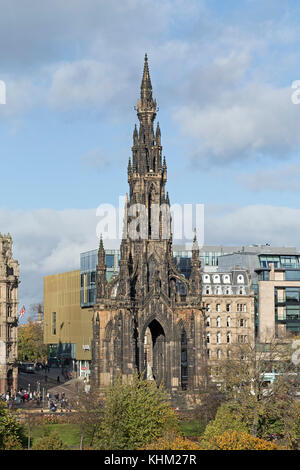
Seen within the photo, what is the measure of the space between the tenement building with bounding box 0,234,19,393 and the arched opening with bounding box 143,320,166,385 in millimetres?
20939

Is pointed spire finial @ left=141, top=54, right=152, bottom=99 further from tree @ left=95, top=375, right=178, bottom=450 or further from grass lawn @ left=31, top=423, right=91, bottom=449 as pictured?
tree @ left=95, top=375, right=178, bottom=450

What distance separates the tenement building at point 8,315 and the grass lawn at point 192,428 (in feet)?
116

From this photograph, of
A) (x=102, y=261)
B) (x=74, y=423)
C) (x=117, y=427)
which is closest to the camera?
(x=117, y=427)

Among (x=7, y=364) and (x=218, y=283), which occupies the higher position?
(x=218, y=283)

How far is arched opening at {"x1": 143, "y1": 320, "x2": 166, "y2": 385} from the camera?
115m

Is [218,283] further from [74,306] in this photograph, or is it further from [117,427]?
[117,427]

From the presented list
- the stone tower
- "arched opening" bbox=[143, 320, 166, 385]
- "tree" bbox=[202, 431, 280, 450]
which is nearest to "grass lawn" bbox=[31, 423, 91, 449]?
the stone tower

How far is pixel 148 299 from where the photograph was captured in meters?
113

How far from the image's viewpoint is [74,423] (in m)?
92.8

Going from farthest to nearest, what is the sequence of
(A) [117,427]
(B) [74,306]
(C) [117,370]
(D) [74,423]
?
1. (B) [74,306]
2. (C) [117,370]
3. (D) [74,423]
4. (A) [117,427]

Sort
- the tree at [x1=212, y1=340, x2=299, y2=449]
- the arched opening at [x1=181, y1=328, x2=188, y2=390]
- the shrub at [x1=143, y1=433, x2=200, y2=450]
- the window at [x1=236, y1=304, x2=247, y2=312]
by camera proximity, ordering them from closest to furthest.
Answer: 1. the shrub at [x1=143, y1=433, x2=200, y2=450]
2. the tree at [x1=212, y1=340, x2=299, y2=449]
3. the arched opening at [x1=181, y1=328, x2=188, y2=390]
4. the window at [x1=236, y1=304, x2=247, y2=312]

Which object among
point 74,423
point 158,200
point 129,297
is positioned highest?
point 158,200

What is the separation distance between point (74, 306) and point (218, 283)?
39575 mm
